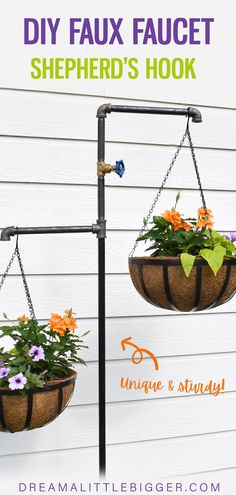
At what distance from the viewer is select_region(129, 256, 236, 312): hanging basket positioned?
5.06 feet

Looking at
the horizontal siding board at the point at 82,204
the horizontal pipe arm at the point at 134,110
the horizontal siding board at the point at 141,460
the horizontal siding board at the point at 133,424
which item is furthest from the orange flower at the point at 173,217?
the horizontal siding board at the point at 141,460

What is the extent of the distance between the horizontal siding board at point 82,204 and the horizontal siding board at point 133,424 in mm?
579

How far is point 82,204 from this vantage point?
1956mm

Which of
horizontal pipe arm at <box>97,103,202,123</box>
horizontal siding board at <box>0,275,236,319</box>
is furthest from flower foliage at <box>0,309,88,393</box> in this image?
horizontal pipe arm at <box>97,103,202,123</box>

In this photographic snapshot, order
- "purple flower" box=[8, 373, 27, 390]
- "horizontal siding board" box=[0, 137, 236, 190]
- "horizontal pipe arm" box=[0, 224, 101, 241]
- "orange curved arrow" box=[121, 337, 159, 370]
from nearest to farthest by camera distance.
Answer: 1. "purple flower" box=[8, 373, 27, 390]
2. "horizontal pipe arm" box=[0, 224, 101, 241]
3. "horizontal siding board" box=[0, 137, 236, 190]
4. "orange curved arrow" box=[121, 337, 159, 370]

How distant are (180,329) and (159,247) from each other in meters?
0.51

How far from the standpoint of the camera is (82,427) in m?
1.97

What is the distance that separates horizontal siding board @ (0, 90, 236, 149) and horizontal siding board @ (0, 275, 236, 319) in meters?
0.43

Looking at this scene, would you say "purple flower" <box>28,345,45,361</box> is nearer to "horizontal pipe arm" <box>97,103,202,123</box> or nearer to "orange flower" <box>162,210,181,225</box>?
"orange flower" <box>162,210,181,225</box>

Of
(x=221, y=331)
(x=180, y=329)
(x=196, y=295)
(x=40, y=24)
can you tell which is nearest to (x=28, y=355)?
(x=196, y=295)

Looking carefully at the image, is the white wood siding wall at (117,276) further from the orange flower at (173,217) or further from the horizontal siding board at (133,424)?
the orange flower at (173,217)

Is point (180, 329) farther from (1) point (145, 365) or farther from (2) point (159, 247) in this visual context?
(2) point (159, 247)

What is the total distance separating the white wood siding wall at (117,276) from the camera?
6.21ft

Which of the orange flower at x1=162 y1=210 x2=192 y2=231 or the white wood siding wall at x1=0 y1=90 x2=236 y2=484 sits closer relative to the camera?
the orange flower at x1=162 y1=210 x2=192 y2=231
